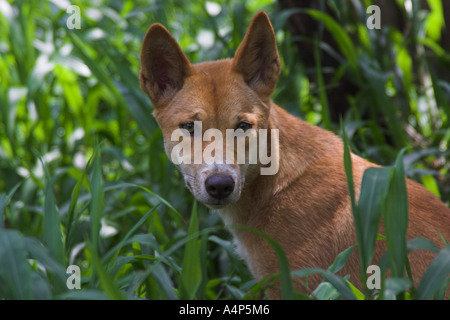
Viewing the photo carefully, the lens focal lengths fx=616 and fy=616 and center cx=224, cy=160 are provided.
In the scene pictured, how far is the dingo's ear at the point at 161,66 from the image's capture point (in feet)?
10.2

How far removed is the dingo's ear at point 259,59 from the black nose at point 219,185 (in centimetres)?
60

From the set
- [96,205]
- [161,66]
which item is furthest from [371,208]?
[161,66]

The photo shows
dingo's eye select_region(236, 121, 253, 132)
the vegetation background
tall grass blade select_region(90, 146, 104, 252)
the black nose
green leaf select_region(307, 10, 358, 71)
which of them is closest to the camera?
tall grass blade select_region(90, 146, 104, 252)

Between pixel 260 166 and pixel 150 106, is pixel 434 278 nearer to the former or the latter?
pixel 260 166

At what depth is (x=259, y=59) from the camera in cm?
323

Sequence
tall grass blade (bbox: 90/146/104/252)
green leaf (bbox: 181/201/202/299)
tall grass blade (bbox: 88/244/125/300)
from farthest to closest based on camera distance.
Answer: tall grass blade (bbox: 90/146/104/252), green leaf (bbox: 181/201/202/299), tall grass blade (bbox: 88/244/125/300)

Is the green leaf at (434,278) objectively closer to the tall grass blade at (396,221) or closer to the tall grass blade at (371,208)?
the tall grass blade at (396,221)

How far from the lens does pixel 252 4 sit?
5.96 m

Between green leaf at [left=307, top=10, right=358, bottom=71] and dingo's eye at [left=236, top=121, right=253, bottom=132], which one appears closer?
dingo's eye at [left=236, top=121, right=253, bottom=132]

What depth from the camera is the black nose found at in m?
2.85

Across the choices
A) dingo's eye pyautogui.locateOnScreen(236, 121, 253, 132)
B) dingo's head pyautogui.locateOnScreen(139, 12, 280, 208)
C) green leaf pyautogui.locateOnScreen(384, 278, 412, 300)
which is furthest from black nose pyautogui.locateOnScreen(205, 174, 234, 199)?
green leaf pyautogui.locateOnScreen(384, 278, 412, 300)

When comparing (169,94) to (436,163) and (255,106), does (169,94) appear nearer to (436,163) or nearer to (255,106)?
(255,106)

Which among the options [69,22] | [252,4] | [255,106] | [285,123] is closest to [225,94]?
[255,106]

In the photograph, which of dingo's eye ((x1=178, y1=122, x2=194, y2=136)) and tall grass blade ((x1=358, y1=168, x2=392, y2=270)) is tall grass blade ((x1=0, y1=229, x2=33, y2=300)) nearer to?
dingo's eye ((x1=178, y1=122, x2=194, y2=136))
